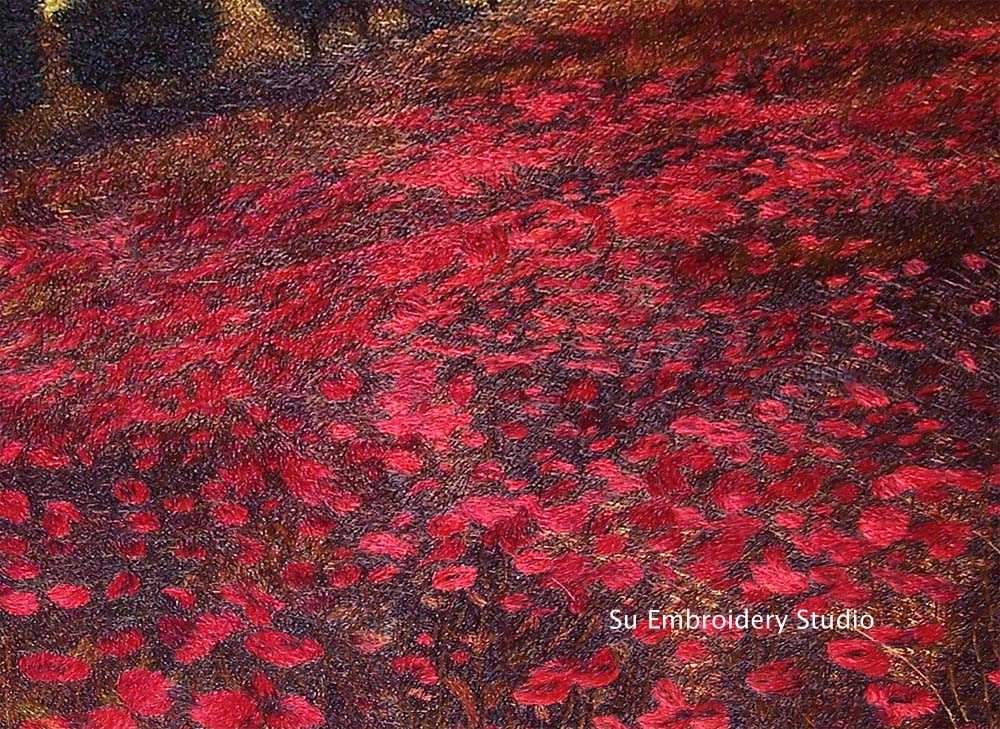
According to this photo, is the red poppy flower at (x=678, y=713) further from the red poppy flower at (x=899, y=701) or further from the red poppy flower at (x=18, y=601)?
the red poppy flower at (x=18, y=601)

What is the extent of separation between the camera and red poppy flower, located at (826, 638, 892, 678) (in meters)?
0.97

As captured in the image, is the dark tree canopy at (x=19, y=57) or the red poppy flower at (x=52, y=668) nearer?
the dark tree canopy at (x=19, y=57)

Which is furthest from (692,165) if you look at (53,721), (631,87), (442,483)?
(53,721)

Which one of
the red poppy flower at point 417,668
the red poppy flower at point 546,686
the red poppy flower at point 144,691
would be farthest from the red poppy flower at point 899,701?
the red poppy flower at point 144,691

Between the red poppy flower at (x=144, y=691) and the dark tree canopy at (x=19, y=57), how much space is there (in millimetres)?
539

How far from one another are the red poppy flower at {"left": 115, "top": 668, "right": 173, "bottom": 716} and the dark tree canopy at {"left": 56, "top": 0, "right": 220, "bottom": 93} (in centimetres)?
56

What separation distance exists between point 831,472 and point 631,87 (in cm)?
39

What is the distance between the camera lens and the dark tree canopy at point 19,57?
900mm

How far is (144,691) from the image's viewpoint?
1021mm

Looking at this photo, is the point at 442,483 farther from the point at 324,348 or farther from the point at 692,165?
the point at 692,165

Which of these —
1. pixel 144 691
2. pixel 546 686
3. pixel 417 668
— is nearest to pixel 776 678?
pixel 546 686

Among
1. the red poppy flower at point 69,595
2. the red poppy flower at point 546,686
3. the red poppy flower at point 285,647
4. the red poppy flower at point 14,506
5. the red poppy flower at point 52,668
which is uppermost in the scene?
the red poppy flower at point 14,506

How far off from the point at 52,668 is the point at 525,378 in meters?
0.55

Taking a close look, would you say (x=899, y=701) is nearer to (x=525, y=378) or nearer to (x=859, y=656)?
(x=859, y=656)
